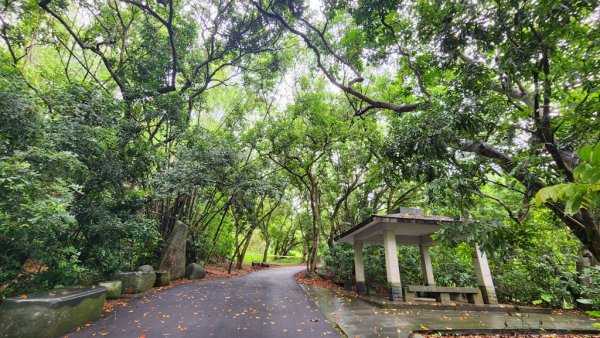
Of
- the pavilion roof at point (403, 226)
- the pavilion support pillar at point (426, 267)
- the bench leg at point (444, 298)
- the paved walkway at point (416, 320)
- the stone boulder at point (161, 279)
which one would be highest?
the pavilion roof at point (403, 226)

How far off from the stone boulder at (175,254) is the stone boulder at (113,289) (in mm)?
3508

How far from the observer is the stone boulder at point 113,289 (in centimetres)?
673

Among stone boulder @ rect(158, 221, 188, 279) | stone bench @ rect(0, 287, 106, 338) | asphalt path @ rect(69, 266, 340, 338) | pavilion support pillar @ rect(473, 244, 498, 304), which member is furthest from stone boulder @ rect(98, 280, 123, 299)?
pavilion support pillar @ rect(473, 244, 498, 304)

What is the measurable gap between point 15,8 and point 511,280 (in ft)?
61.5

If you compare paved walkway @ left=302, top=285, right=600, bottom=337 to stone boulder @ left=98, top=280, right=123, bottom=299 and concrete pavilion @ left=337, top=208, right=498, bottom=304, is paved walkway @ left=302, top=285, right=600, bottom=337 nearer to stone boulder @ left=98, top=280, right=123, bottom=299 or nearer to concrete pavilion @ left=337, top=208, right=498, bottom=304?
concrete pavilion @ left=337, top=208, right=498, bottom=304

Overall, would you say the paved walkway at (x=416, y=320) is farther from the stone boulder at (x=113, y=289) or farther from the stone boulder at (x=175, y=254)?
the stone boulder at (x=175, y=254)

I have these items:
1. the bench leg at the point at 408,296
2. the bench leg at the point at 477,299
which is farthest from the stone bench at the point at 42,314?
the bench leg at the point at 477,299

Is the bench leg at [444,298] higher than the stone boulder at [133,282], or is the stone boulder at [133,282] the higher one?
the stone boulder at [133,282]

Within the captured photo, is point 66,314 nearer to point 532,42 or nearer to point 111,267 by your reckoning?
point 111,267

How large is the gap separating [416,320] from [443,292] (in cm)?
310

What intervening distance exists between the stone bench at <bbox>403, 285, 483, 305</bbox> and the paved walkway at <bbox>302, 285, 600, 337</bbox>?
0.82 meters

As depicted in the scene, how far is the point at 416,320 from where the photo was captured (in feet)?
20.2

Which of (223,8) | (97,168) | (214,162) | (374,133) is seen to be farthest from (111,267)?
(374,133)

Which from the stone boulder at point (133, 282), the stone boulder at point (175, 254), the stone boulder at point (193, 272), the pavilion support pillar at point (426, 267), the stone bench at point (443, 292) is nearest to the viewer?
the stone boulder at point (133, 282)
